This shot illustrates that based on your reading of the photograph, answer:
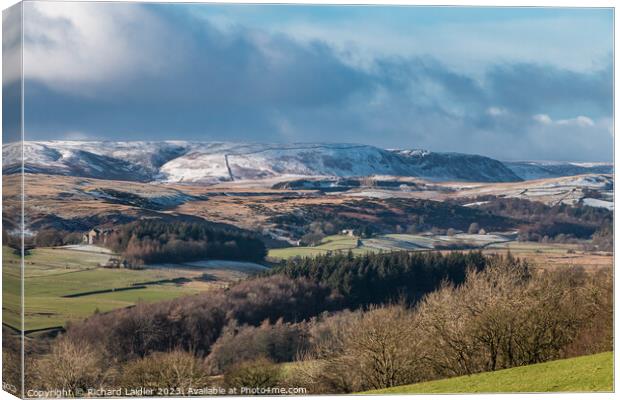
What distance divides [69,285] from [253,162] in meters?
8.53

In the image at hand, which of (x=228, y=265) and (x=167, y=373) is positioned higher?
(x=228, y=265)

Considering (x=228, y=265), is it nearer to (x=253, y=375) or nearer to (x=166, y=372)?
(x=253, y=375)

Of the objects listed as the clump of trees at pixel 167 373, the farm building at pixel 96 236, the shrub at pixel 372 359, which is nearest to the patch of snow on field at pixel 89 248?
the farm building at pixel 96 236

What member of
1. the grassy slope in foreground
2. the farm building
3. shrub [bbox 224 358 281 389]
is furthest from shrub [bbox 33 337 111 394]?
the grassy slope in foreground

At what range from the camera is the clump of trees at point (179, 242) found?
130 ft

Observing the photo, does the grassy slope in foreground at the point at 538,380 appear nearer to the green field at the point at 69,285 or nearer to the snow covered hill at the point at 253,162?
the green field at the point at 69,285

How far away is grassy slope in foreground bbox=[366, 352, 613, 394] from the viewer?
34156 mm

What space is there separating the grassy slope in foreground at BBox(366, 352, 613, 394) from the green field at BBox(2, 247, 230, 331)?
334 inches

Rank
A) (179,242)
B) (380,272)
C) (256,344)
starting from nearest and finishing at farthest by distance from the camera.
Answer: (256,344), (179,242), (380,272)

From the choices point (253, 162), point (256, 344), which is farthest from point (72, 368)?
point (253, 162)

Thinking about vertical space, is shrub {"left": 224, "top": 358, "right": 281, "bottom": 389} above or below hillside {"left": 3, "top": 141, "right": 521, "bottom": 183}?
below

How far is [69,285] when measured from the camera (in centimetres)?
Answer: 3797

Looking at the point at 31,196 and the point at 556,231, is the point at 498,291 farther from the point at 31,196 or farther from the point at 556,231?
the point at 31,196

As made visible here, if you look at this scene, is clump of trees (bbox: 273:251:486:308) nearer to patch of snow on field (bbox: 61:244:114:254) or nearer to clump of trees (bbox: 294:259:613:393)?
clump of trees (bbox: 294:259:613:393)
